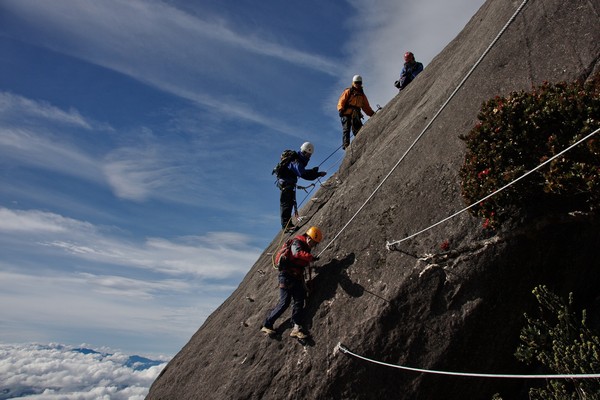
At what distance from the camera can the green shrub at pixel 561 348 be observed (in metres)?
7.36

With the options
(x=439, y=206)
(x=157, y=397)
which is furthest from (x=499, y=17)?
(x=157, y=397)

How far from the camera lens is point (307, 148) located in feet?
45.9

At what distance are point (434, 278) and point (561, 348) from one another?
2.54 meters

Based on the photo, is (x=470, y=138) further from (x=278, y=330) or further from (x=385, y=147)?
(x=278, y=330)

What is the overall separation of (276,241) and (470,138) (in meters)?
8.63

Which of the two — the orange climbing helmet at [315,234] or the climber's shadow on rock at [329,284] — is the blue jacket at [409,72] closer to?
the orange climbing helmet at [315,234]

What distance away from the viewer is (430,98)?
1295cm

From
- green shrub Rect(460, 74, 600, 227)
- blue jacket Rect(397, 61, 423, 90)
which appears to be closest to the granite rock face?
green shrub Rect(460, 74, 600, 227)

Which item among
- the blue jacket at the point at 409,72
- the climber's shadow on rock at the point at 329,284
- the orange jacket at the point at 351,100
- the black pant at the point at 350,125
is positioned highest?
the blue jacket at the point at 409,72

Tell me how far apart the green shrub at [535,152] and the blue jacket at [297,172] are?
17.5ft

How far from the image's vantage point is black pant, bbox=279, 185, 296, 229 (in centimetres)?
1441

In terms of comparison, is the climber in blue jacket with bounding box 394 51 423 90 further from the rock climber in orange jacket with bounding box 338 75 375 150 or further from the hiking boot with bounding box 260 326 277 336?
the hiking boot with bounding box 260 326 277 336

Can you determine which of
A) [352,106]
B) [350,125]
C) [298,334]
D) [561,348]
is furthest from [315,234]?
[352,106]

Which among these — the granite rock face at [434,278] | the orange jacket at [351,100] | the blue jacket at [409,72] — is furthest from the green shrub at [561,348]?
the blue jacket at [409,72]
